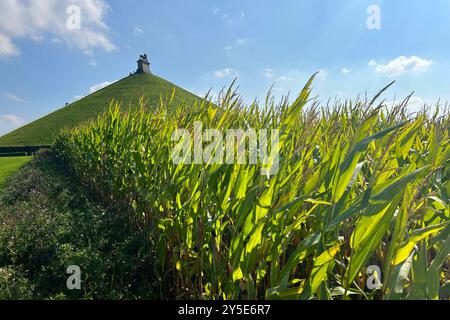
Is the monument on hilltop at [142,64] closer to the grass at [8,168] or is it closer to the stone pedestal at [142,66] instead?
the stone pedestal at [142,66]

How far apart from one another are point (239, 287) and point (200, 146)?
88 cm

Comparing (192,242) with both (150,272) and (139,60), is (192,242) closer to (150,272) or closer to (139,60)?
(150,272)

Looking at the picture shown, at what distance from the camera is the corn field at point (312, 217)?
0.96 m

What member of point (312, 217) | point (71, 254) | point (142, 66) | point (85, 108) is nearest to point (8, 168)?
point (71, 254)

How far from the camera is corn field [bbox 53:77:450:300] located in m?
0.96

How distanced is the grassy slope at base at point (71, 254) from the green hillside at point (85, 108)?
15.7 meters

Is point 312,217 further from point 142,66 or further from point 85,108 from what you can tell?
point 142,66

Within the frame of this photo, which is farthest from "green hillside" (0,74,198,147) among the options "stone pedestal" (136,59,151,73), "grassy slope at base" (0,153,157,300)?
"grassy slope at base" (0,153,157,300)

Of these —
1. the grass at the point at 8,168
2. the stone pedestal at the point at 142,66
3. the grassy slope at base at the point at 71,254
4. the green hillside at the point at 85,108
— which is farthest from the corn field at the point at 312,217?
the stone pedestal at the point at 142,66

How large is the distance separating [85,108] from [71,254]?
32.4m

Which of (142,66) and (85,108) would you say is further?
(142,66)

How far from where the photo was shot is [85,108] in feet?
106
